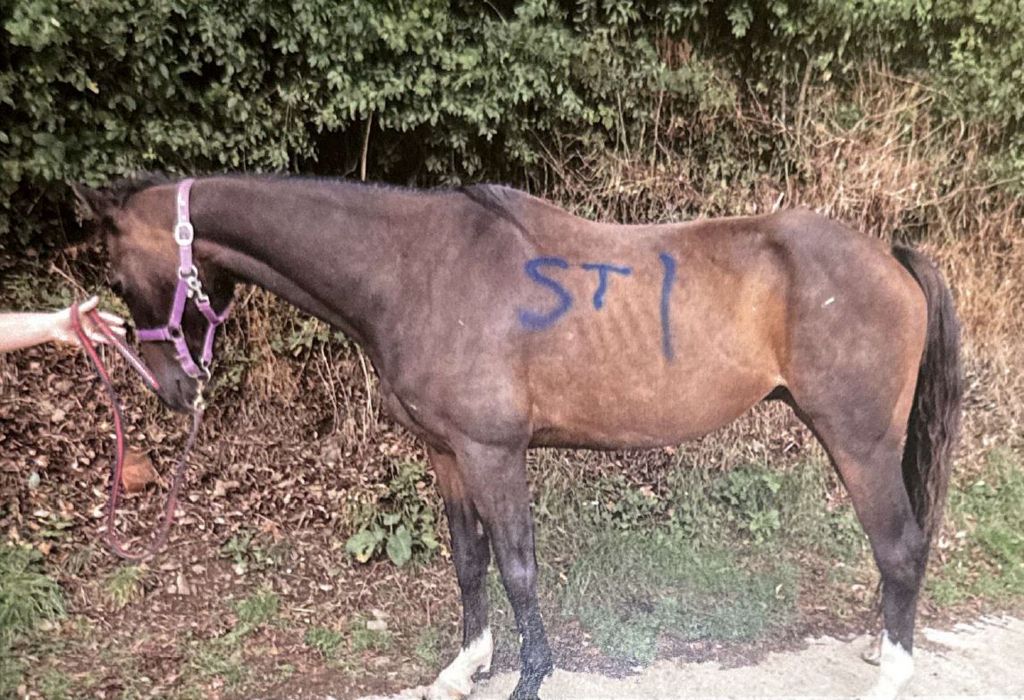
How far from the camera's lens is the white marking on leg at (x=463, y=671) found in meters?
2.97

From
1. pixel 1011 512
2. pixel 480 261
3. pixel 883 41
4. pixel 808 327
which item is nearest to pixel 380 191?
pixel 480 261

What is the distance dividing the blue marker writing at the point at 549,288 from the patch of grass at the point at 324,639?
70.9 inches

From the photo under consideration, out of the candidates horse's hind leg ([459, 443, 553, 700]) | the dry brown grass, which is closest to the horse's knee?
horse's hind leg ([459, 443, 553, 700])

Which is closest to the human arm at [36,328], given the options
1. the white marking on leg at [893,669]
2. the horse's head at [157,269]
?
the horse's head at [157,269]

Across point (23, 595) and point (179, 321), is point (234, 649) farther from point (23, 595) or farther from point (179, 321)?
point (179, 321)

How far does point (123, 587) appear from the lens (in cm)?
358

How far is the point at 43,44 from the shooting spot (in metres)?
3.20

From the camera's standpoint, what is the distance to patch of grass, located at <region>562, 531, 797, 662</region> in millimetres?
3514

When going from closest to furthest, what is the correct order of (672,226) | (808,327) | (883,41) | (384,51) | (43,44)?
1. (808,327)
2. (672,226)
3. (43,44)
4. (384,51)
5. (883,41)

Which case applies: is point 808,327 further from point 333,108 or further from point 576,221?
point 333,108

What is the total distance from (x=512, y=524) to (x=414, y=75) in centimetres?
235

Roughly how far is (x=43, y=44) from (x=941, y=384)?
3897 mm

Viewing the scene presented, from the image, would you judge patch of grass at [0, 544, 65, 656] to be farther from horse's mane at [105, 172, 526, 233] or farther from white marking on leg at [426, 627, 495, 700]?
horse's mane at [105, 172, 526, 233]

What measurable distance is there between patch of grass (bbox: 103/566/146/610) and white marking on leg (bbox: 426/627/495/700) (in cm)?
158
